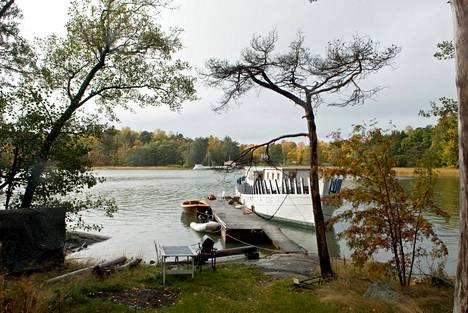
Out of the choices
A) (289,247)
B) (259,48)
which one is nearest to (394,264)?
(259,48)

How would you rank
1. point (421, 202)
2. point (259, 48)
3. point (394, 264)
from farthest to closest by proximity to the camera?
point (259, 48), point (394, 264), point (421, 202)

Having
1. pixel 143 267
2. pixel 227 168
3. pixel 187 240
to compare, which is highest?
pixel 227 168

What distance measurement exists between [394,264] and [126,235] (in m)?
17.6

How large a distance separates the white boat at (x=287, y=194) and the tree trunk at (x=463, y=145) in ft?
61.6

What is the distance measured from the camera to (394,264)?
8570 millimetres

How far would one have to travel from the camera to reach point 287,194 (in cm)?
2631

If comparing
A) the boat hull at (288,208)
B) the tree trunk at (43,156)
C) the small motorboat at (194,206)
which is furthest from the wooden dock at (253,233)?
the tree trunk at (43,156)

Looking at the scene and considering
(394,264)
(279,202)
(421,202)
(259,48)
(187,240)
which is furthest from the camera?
(279,202)

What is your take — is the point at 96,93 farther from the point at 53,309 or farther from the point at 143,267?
the point at 53,309

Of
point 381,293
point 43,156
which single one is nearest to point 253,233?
point 43,156

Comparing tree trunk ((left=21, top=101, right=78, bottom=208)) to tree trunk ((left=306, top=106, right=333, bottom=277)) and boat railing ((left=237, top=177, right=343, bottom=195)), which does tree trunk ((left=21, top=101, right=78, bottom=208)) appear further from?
boat railing ((left=237, top=177, right=343, bottom=195))

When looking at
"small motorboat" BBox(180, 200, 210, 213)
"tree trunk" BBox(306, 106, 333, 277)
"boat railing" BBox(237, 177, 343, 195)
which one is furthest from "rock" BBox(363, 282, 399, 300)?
"small motorboat" BBox(180, 200, 210, 213)

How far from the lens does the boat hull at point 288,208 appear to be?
25.0 m

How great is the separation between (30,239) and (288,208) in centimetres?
1946
